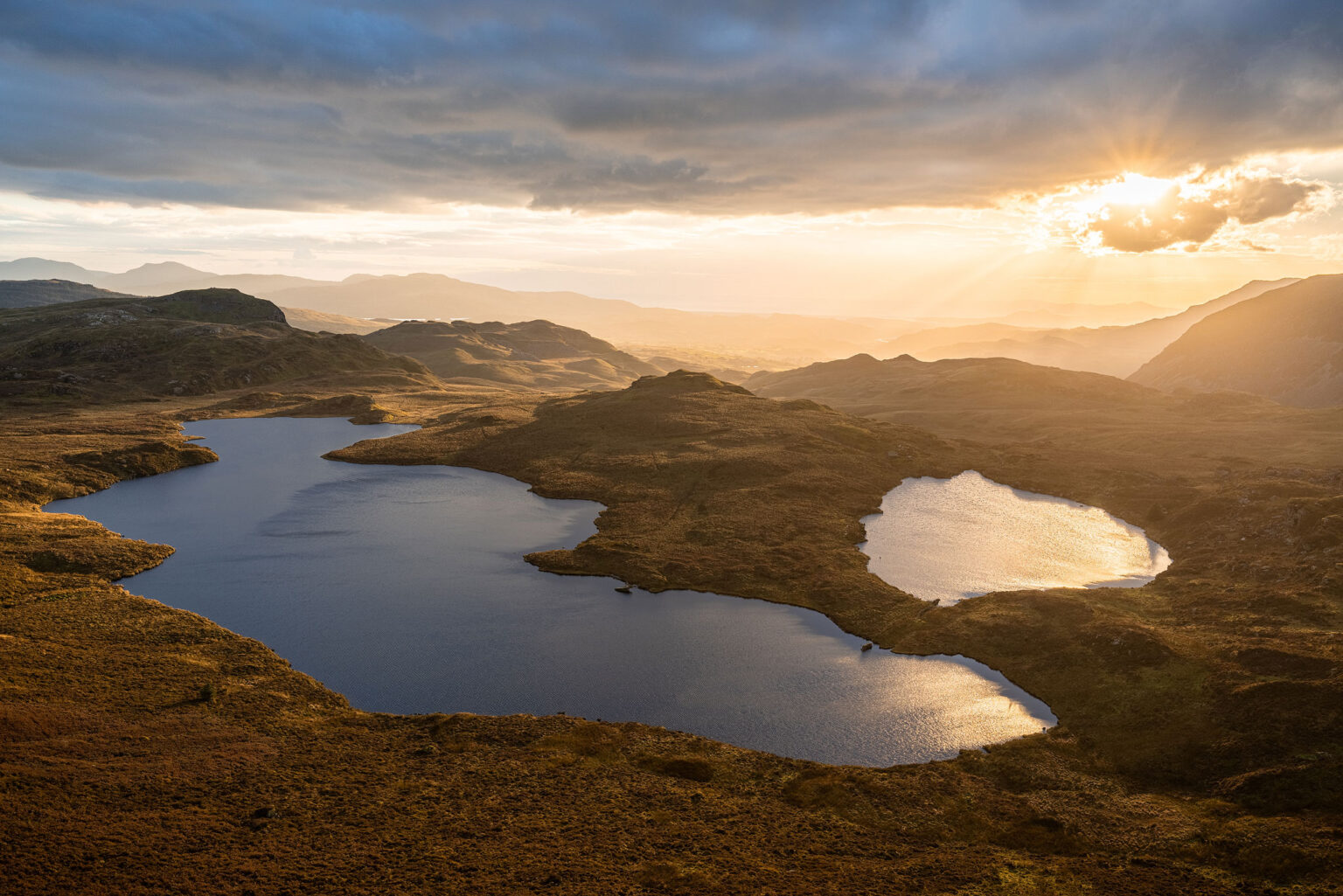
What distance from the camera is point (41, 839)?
2906 centimetres

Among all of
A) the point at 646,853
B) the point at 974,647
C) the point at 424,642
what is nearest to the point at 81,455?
the point at 424,642

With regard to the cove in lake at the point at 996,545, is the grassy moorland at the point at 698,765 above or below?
below

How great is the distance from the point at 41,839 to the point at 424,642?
2704cm

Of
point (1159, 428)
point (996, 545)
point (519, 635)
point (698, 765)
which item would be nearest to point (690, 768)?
point (698, 765)

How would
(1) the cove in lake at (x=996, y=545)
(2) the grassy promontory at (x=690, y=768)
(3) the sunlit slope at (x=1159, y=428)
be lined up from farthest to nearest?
(3) the sunlit slope at (x=1159, y=428)
(1) the cove in lake at (x=996, y=545)
(2) the grassy promontory at (x=690, y=768)

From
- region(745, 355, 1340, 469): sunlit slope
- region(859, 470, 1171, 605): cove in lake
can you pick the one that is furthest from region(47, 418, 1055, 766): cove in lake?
region(745, 355, 1340, 469): sunlit slope

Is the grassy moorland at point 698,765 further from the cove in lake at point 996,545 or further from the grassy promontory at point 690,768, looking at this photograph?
the cove in lake at point 996,545

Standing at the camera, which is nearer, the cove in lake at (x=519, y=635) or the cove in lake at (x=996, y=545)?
the cove in lake at (x=519, y=635)

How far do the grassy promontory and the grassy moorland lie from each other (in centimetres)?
18

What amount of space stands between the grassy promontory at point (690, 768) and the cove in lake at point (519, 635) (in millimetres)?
2781

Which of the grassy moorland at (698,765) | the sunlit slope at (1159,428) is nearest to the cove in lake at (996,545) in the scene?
the grassy moorland at (698,765)

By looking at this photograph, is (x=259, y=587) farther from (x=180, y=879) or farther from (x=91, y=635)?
(x=180, y=879)

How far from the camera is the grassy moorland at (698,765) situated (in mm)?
30234

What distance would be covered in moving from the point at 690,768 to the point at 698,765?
51 centimetres
